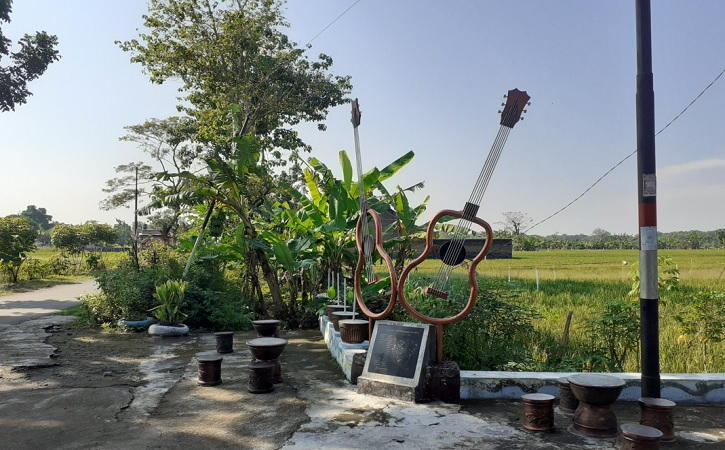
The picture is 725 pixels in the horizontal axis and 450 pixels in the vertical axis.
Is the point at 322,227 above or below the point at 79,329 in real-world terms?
above

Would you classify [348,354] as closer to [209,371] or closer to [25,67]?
[209,371]

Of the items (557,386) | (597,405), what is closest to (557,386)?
(557,386)

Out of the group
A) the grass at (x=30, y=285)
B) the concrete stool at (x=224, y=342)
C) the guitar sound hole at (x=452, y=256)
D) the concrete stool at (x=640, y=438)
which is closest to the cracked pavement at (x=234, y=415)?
the concrete stool at (x=640, y=438)

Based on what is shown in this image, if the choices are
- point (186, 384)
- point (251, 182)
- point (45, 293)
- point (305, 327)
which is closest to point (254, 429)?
point (186, 384)

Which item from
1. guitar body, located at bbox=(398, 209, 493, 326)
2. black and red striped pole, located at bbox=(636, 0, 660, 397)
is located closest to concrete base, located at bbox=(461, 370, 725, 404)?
black and red striped pole, located at bbox=(636, 0, 660, 397)

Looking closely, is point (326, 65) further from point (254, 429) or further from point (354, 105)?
point (254, 429)

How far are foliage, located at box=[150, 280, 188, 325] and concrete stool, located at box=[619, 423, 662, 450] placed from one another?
24.5 feet

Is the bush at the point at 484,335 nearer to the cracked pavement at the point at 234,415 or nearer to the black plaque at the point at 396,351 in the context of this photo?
the black plaque at the point at 396,351

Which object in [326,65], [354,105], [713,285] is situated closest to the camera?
[354,105]

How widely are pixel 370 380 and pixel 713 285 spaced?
1301 cm

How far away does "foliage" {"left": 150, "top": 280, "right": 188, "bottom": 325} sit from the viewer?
9.35m

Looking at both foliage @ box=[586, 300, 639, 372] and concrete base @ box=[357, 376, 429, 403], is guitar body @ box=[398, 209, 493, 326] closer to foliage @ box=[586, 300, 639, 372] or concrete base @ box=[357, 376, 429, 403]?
concrete base @ box=[357, 376, 429, 403]

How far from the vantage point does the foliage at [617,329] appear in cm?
603

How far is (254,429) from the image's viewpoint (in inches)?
179
